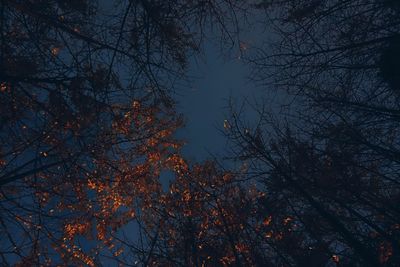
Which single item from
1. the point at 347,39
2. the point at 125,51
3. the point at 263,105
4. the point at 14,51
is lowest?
the point at 347,39

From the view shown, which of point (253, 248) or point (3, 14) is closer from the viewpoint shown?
point (3, 14)

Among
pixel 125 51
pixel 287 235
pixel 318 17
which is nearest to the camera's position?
pixel 125 51

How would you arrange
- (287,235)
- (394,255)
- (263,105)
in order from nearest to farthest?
1. (394,255)
2. (263,105)
3. (287,235)

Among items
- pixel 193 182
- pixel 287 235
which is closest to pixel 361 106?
pixel 287 235

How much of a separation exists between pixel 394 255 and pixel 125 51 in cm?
600

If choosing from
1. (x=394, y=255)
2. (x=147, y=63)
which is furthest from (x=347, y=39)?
(x=394, y=255)

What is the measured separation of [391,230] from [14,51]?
687cm

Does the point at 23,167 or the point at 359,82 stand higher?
the point at 23,167

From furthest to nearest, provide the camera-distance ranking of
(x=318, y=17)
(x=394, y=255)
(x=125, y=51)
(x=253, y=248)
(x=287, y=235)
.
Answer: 1. (x=287, y=235)
2. (x=253, y=248)
3. (x=394, y=255)
4. (x=318, y=17)
5. (x=125, y=51)

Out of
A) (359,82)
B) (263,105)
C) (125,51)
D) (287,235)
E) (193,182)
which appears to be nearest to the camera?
(125,51)

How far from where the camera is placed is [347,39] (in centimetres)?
498

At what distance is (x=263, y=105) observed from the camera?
710 cm

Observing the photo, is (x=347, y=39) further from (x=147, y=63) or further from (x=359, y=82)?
(x=147, y=63)

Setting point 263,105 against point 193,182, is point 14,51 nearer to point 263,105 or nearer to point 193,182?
point 263,105
